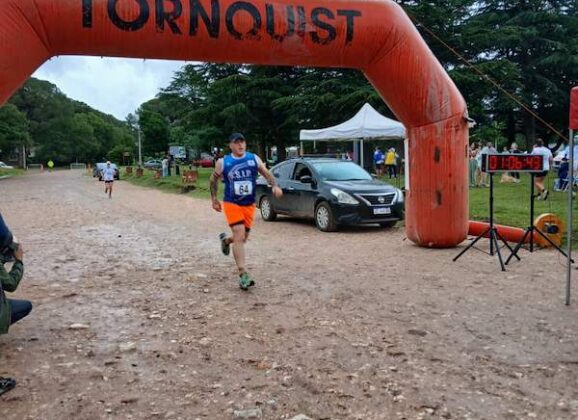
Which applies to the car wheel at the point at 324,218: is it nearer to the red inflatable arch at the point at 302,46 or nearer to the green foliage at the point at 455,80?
the red inflatable arch at the point at 302,46

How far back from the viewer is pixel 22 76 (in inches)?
278

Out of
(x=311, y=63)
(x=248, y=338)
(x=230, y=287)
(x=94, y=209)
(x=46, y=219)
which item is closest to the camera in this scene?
(x=248, y=338)

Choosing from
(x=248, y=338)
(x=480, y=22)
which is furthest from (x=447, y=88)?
(x=480, y=22)

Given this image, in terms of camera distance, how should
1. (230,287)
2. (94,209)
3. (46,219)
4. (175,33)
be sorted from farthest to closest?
(94,209)
(46,219)
(175,33)
(230,287)

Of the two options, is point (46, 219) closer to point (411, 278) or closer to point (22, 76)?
point (22, 76)

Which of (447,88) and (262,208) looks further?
(262,208)

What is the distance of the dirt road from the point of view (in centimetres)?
373

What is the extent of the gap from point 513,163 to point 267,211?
7616 mm

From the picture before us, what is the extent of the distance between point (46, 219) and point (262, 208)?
595 cm

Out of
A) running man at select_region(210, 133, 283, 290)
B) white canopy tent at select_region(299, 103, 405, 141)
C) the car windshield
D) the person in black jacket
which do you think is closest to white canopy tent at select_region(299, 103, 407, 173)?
white canopy tent at select_region(299, 103, 405, 141)

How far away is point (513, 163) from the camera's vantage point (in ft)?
25.1

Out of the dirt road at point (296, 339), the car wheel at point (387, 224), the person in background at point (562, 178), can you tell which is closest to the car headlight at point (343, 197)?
the car wheel at point (387, 224)

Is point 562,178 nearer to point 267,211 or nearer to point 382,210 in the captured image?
point 382,210

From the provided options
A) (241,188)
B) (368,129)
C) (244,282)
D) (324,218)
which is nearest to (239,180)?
(241,188)
